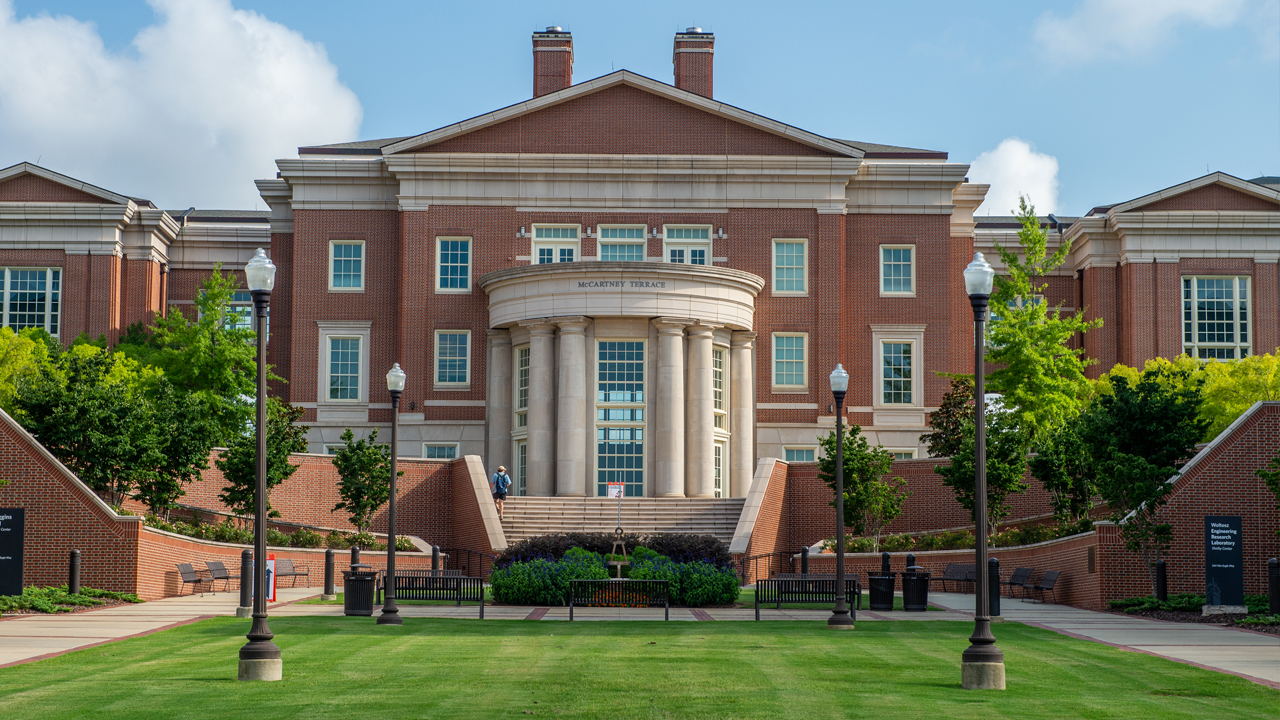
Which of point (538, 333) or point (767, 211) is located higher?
point (767, 211)

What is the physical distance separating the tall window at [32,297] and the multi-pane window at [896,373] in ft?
106

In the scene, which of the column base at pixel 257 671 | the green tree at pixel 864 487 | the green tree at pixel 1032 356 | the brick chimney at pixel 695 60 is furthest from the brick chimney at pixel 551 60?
the column base at pixel 257 671

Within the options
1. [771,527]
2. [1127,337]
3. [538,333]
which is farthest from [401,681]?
[1127,337]

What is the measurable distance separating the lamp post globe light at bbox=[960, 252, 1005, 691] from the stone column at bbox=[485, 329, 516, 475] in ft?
103

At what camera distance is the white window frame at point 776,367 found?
49906 mm

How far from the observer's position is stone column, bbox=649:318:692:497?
4316cm

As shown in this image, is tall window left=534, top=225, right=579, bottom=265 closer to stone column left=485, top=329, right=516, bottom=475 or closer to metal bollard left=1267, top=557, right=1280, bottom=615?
stone column left=485, top=329, right=516, bottom=475

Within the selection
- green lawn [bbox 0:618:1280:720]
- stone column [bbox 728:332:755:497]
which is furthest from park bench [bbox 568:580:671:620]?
stone column [bbox 728:332:755:497]

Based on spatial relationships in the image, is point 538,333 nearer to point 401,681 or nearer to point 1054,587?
point 1054,587

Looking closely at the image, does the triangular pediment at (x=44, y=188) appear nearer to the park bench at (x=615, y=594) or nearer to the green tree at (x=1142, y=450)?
the park bench at (x=615, y=594)

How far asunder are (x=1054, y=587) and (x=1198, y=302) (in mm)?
29404

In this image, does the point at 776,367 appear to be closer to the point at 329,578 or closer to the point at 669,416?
the point at 669,416

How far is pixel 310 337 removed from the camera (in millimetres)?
51000

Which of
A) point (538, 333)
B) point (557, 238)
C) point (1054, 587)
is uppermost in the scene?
point (557, 238)
